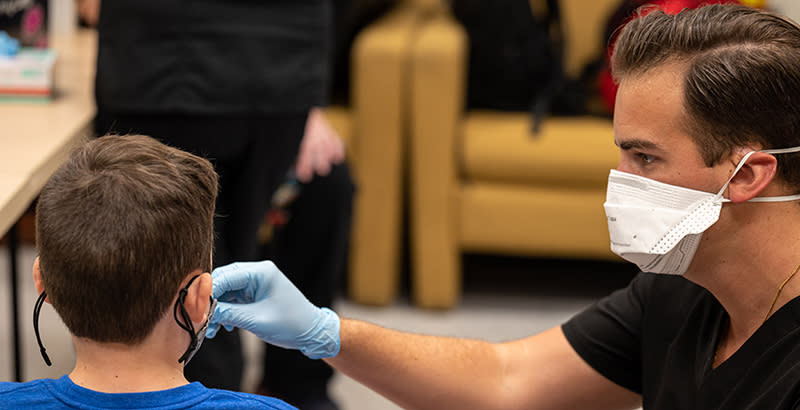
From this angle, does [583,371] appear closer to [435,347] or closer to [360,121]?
[435,347]

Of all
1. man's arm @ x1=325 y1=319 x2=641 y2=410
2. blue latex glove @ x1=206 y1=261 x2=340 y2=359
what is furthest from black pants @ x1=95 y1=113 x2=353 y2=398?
man's arm @ x1=325 y1=319 x2=641 y2=410

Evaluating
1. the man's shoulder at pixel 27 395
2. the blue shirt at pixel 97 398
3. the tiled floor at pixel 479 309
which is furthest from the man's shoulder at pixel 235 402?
the tiled floor at pixel 479 309

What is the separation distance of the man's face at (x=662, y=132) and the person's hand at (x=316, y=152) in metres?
0.97

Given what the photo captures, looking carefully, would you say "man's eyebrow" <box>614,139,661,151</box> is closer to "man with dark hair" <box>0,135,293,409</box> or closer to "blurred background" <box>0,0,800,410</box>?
"man with dark hair" <box>0,135,293,409</box>

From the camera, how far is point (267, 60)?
1.47m

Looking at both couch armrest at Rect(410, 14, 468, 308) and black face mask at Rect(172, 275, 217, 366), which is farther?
couch armrest at Rect(410, 14, 468, 308)

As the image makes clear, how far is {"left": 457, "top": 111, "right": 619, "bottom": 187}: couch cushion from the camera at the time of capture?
2.40 m

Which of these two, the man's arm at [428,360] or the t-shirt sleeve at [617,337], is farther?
the t-shirt sleeve at [617,337]

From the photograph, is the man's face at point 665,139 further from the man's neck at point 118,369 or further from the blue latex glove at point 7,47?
the blue latex glove at point 7,47

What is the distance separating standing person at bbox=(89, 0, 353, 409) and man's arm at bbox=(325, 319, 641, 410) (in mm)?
368

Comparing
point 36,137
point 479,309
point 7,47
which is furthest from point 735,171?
point 479,309

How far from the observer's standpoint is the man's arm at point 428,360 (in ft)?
3.69

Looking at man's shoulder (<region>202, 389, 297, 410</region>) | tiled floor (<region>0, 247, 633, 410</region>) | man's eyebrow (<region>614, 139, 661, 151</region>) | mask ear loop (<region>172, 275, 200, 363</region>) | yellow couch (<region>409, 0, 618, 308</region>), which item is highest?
man's eyebrow (<region>614, 139, 661, 151</region>)

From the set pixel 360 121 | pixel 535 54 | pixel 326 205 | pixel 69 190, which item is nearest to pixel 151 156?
pixel 69 190
